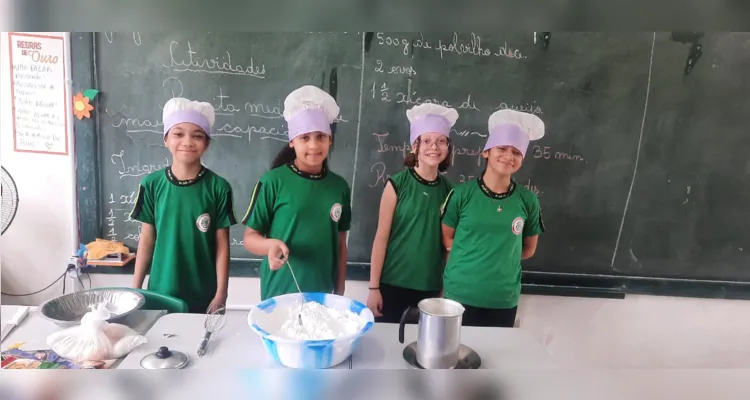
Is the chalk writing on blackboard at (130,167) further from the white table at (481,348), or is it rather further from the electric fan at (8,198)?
the white table at (481,348)

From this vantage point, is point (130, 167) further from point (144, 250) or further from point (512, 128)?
point (512, 128)

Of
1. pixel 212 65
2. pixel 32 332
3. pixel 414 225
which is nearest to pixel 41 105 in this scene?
pixel 212 65

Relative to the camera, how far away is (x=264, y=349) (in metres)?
0.85

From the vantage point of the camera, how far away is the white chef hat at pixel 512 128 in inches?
39.0

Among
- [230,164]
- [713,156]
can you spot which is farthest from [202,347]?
[713,156]

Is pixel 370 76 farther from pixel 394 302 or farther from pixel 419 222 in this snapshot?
pixel 394 302

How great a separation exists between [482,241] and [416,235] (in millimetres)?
134

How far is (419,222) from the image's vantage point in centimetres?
99

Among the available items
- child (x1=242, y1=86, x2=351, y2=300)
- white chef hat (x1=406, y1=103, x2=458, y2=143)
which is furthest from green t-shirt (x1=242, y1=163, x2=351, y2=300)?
white chef hat (x1=406, y1=103, x2=458, y2=143)

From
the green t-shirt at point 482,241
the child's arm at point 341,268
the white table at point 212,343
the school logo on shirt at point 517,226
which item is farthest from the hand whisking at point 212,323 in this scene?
the school logo on shirt at point 517,226

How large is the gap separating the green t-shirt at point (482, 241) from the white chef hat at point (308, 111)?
30 cm

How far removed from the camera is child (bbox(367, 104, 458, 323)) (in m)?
0.99

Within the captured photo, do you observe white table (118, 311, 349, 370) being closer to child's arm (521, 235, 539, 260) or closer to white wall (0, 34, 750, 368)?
white wall (0, 34, 750, 368)

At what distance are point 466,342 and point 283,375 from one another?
0.73m
